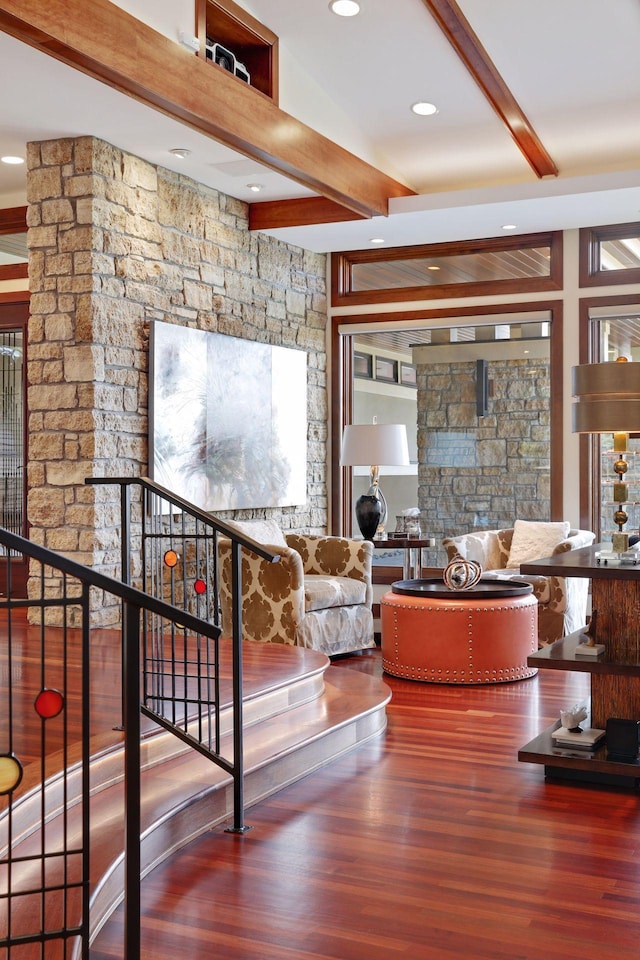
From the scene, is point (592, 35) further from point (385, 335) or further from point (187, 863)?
point (187, 863)

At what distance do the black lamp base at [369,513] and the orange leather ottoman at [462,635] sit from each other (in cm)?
164

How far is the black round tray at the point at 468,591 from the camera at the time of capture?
5.98 metres

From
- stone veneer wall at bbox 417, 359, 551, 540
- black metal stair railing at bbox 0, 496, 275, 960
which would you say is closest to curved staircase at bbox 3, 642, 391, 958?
black metal stair railing at bbox 0, 496, 275, 960

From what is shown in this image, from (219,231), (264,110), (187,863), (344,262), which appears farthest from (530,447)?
(187,863)

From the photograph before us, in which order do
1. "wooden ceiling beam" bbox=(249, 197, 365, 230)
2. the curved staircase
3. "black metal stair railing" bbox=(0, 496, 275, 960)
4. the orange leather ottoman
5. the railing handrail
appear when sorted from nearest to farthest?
"black metal stair railing" bbox=(0, 496, 275, 960) → the curved staircase → the railing handrail → the orange leather ottoman → "wooden ceiling beam" bbox=(249, 197, 365, 230)

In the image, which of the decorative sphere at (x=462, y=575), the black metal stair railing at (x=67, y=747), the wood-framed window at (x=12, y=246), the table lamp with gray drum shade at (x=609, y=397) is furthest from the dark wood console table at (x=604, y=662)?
the wood-framed window at (x=12, y=246)

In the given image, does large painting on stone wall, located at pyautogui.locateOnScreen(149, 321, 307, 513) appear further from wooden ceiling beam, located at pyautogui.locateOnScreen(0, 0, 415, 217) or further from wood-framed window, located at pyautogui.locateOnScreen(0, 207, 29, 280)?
wood-framed window, located at pyautogui.locateOnScreen(0, 207, 29, 280)

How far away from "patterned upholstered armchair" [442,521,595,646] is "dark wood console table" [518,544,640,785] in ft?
7.55

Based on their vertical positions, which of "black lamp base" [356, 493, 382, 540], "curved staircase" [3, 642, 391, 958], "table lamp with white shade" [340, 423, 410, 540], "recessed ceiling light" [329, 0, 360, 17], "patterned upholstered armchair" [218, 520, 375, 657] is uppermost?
"recessed ceiling light" [329, 0, 360, 17]

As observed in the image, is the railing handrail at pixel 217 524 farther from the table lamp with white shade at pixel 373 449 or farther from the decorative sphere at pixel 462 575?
the table lamp with white shade at pixel 373 449

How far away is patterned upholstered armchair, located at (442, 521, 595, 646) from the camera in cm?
688

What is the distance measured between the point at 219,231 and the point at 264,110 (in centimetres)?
151

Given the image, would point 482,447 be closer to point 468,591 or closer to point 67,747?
point 468,591

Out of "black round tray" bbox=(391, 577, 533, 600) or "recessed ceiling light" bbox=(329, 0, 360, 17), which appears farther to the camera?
"black round tray" bbox=(391, 577, 533, 600)
